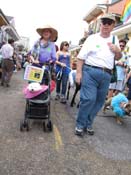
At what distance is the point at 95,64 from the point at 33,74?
1227 millimetres

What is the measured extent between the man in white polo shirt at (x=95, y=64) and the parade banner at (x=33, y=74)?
83cm

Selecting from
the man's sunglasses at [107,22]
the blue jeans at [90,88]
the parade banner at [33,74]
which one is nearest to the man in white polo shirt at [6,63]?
the parade banner at [33,74]

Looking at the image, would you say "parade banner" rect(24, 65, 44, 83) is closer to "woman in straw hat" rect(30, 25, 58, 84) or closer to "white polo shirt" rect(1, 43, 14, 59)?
"woman in straw hat" rect(30, 25, 58, 84)

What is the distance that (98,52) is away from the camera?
489 centimetres

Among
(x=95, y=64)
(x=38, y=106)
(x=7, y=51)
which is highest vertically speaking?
(x=95, y=64)

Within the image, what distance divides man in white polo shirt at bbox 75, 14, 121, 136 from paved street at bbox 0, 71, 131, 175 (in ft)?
1.55

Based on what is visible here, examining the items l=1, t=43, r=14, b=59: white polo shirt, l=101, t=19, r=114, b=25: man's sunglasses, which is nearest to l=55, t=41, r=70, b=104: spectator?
l=1, t=43, r=14, b=59: white polo shirt

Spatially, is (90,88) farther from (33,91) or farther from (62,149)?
(62,149)

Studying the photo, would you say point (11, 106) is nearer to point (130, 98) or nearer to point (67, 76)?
point (67, 76)

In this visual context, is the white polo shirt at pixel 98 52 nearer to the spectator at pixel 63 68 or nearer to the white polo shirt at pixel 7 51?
the spectator at pixel 63 68

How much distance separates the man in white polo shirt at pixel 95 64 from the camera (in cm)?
488

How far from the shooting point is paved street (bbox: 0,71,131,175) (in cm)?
368

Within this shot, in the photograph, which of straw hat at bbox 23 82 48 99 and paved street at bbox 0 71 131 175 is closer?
paved street at bbox 0 71 131 175

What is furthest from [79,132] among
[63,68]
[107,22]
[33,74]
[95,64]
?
[63,68]
